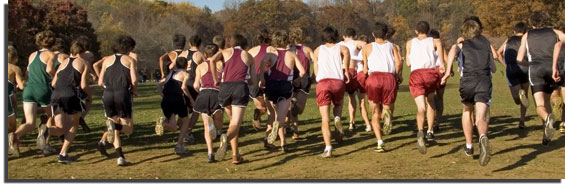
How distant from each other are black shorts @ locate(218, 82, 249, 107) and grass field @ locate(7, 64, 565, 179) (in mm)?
913

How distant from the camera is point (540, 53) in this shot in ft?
37.2

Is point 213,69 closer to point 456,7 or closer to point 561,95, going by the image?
point 561,95

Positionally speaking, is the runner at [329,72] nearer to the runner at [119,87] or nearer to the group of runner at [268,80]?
the group of runner at [268,80]

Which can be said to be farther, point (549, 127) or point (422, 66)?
point (422, 66)

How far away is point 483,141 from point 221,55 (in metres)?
3.87

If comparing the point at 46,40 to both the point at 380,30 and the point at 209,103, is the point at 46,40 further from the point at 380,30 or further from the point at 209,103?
the point at 380,30

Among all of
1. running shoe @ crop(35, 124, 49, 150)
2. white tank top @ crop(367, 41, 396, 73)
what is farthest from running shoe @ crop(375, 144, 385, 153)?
running shoe @ crop(35, 124, 49, 150)

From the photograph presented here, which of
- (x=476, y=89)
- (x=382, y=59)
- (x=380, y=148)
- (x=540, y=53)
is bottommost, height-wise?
(x=380, y=148)

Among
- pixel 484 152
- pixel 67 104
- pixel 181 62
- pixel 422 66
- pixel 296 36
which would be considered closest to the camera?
pixel 484 152

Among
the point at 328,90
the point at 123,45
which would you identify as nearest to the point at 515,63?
the point at 328,90

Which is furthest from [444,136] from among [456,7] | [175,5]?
[175,5]

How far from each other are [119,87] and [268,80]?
2567 millimetres

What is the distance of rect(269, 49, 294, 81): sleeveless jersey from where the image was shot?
38.5 feet

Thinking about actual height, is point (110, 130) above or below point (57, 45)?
below
